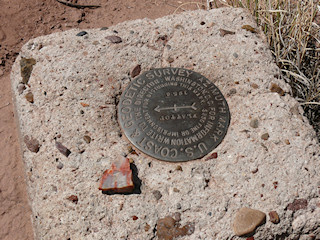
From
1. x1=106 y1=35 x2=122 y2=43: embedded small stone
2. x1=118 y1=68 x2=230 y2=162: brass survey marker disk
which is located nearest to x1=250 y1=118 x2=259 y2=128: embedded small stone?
x1=118 y1=68 x2=230 y2=162: brass survey marker disk

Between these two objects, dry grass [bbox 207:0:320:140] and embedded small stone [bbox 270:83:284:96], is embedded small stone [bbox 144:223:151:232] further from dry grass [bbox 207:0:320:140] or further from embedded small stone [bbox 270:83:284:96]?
dry grass [bbox 207:0:320:140]

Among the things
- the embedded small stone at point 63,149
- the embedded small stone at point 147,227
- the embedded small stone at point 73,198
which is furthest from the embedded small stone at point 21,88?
the embedded small stone at point 147,227

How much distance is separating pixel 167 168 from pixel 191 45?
105 cm

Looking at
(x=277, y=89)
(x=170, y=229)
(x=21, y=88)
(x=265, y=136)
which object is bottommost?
(x=170, y=229)

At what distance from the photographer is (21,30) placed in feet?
11.1

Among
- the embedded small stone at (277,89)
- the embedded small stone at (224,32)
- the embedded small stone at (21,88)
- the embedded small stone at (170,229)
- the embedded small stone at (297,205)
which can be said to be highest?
the embedded small stone at (21,88)

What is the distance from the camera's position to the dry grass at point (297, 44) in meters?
2.68

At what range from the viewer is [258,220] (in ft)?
5.86

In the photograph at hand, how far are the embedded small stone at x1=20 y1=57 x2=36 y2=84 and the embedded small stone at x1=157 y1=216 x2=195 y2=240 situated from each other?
139cm

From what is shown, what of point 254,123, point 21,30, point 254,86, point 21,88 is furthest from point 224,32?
point 21,30

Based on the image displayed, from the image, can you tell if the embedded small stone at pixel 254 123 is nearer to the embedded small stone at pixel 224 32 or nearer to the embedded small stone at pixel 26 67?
the embedded small stone at pixel 224 32

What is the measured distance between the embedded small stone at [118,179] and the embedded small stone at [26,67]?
976 mm

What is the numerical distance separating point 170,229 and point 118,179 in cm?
40

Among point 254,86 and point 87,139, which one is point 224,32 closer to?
point 254,86
